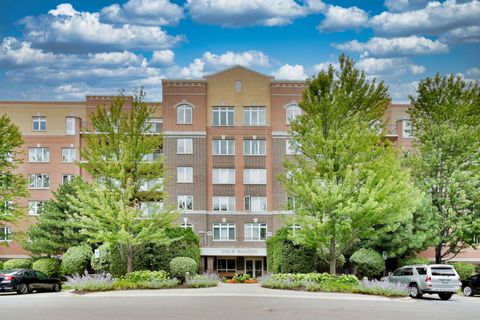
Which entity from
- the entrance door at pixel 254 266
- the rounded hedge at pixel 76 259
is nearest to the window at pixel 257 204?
the entrance door at pixel 254 266

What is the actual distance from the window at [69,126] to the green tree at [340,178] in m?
34.4

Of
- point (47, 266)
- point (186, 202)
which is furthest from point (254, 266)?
point (47, 266)

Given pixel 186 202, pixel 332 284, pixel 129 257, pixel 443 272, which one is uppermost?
pixel 186 202

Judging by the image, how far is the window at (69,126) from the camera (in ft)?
229

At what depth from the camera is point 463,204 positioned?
47.2 meters

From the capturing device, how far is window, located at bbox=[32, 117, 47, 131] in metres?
69.9

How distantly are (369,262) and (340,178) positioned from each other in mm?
8057

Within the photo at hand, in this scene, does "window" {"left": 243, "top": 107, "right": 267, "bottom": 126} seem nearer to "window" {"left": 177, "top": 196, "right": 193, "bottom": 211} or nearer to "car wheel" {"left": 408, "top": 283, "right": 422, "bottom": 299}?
"window" {"left": 177, "top": 196, "right": 193, "bottom": 211}

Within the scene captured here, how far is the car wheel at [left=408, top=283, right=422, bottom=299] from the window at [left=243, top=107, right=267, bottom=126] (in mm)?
30579

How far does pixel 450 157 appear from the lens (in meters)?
48.2

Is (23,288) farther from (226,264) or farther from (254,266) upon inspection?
(254,266)

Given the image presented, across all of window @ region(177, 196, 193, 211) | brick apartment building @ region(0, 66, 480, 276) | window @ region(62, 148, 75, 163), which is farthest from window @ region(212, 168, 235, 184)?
window @ region(62, 148, 75, 163)

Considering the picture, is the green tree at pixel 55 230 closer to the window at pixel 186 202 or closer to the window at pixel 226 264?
the window at pixel 186 202

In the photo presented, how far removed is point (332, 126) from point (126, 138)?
12038 mm
